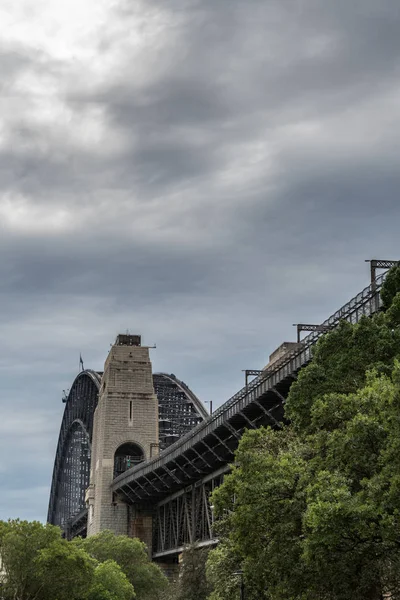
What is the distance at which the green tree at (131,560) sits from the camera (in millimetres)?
108688

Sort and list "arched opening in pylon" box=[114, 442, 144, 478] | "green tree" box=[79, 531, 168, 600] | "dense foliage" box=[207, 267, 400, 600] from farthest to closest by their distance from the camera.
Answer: "arched opening in pylon" box=[114, 442, 144, 478]
"green tree" box=[79, 531, 168, 600]
"dense foliage" box=[207, 267, 400, 600]

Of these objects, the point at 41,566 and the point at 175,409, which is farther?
the point at 175,409

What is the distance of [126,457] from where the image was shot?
150m

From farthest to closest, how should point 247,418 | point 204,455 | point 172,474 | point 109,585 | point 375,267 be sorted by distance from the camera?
point 172,474 → point 204,455 → point 109,585 → point 247,418 → point 375,267

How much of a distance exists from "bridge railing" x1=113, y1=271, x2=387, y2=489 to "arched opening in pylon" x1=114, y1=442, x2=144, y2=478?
3055 cm

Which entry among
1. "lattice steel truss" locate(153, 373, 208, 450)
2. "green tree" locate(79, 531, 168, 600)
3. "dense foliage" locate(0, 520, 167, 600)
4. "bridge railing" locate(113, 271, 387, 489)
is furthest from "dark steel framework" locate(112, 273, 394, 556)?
"lattice steel truss" locate(153, 373, 208, 450)

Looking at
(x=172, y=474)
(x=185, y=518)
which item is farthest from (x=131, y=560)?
(x=172, y=474)

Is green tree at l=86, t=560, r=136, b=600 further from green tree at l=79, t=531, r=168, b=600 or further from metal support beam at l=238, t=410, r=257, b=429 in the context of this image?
metal support beam at l=238, t=410, r=257, b=429

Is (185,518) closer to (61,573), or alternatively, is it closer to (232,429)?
(232,429)

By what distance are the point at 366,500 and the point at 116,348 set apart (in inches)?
4853

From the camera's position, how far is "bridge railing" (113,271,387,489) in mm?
58278

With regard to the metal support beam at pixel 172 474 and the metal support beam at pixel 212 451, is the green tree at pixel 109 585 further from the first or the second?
the metal support beam at pixel 172 474

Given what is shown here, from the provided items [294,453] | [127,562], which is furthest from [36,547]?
[294,453]

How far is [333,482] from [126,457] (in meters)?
117
